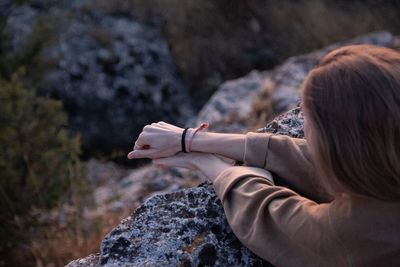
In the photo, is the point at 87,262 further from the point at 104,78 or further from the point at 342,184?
the point at 104,78

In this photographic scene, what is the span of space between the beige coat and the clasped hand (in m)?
0.17

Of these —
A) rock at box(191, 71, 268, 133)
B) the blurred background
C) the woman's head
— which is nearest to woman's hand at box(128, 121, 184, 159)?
the woman's head

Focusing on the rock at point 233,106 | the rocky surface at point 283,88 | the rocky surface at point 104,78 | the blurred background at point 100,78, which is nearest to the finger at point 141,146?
the blurred background at point 100,78

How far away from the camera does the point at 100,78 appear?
22.4 feet

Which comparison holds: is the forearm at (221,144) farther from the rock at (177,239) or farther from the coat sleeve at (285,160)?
the rock at (177,239)

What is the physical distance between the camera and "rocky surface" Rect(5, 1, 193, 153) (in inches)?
263

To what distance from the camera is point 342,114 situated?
4.12ft

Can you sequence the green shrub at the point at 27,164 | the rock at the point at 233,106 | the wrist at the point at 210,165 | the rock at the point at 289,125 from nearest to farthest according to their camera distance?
the wrist at the point at 210,165, the rock at the point at 289,125, the green shrub at the point at 27,164, the rock at the point at 233,106

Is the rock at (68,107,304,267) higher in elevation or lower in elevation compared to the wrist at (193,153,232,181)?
lower

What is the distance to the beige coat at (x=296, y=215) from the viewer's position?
133 centimetres

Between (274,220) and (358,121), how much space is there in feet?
1.15

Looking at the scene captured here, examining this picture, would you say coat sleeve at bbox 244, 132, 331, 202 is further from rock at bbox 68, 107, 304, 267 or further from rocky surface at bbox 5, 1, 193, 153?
rocky surface at bbox 5, 1, 193, 153

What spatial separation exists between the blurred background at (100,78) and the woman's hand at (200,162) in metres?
1.84

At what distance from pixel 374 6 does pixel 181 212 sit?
817 centimetres
